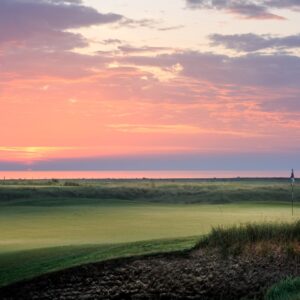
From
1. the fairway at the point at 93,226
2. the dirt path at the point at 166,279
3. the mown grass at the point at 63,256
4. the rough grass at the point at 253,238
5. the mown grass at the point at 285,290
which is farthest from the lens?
the fairway at the point at 93,226

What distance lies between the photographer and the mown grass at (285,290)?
1316 cm

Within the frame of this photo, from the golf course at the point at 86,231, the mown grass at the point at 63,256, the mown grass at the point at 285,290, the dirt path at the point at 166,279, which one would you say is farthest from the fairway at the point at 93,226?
the mown grass at the point at 285,290

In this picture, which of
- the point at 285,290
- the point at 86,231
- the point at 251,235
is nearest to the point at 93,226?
the point at 86,231

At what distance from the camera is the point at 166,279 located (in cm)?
1555

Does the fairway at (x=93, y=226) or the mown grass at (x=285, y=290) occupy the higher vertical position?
the fairway at (x=93, y=226)

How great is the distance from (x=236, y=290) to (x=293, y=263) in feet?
6.92

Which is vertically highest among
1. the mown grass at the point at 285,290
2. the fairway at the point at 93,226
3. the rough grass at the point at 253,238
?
the rough grass at the point at 253,238

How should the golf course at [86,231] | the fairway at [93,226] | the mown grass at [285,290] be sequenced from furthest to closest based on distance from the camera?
the fairway at [93,226] < the golf course at [86,231] < the mown grass at [285,290]

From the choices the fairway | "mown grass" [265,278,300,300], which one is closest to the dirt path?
"mown grass" [265,278,300,300]

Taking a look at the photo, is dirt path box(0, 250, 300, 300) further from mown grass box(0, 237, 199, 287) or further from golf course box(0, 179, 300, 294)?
golf course box(0, 179, 300, 294)

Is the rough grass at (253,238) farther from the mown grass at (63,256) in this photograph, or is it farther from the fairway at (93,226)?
the fairway at (93,226)

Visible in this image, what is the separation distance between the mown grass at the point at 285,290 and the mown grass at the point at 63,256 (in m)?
4.14

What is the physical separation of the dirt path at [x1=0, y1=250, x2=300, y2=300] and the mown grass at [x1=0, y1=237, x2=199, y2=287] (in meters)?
0.56

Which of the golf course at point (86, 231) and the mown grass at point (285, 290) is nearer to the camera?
the mown grass at point (285, 290)
